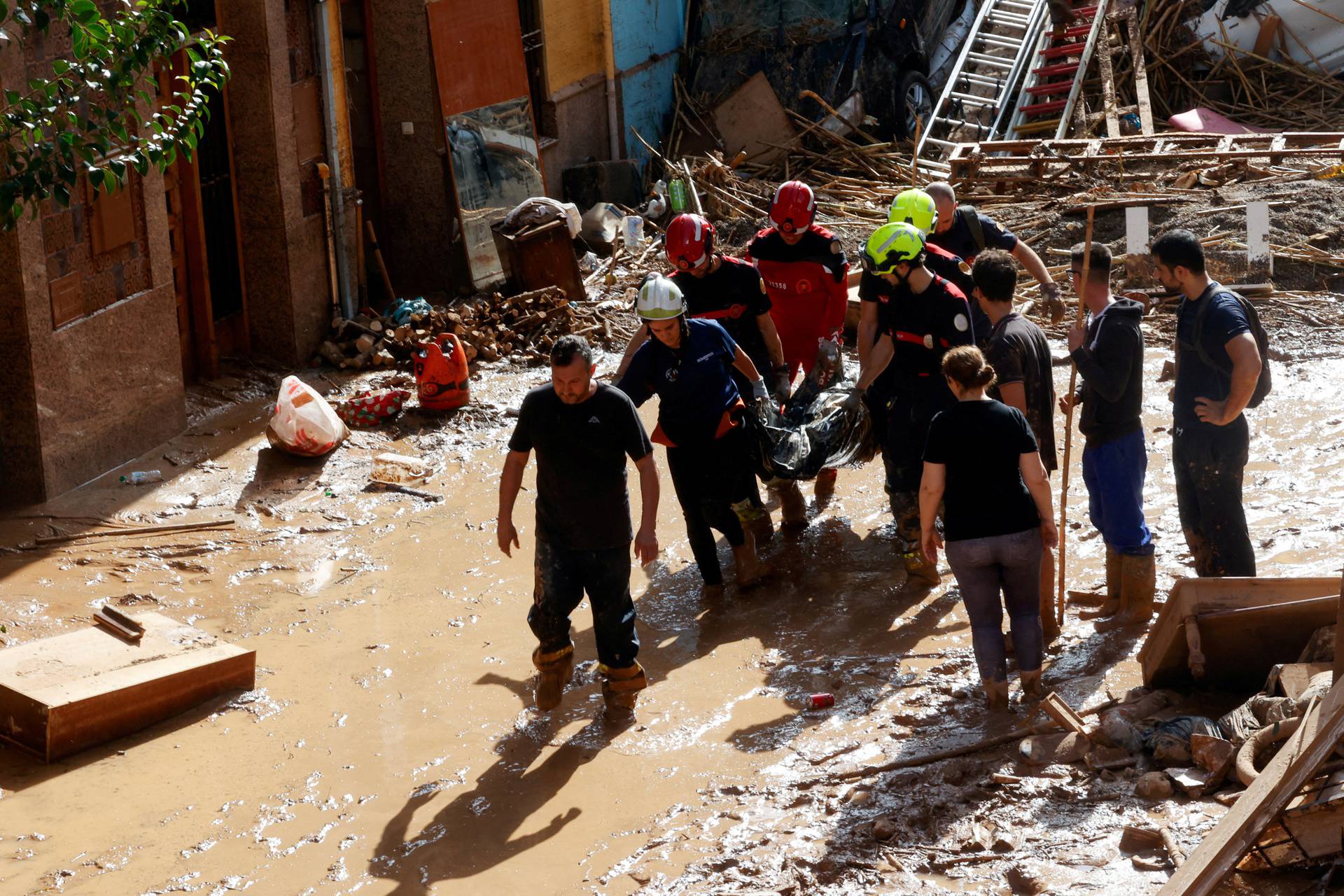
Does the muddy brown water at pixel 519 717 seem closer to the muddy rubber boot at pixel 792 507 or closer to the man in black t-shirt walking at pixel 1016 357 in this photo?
the muddy rubber boot at pixel 792 507

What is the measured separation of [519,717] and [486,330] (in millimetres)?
5931

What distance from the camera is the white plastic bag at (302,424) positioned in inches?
362

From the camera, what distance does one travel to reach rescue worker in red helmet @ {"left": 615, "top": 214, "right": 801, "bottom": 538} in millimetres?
7699

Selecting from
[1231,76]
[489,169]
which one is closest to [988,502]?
[489,169]

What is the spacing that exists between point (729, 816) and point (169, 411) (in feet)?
19.7

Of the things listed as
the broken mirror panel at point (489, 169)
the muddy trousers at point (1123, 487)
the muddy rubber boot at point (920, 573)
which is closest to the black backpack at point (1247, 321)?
the muddy trousers at point (1123, 487)

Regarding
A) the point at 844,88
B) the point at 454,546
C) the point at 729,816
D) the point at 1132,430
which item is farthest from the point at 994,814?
the point at 844,88

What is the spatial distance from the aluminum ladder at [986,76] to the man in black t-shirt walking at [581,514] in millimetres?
10971

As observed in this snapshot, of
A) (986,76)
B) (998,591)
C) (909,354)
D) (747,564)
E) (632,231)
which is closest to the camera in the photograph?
(998,591)

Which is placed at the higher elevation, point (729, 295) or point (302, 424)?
point (729, 295)

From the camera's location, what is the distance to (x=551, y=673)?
620 centimetres

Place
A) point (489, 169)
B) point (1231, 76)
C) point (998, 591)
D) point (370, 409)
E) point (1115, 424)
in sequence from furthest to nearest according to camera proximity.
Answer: point (1231, 76)
point (489, 169)
point (370, 409)
point (1115, 424)
point (998, 591)

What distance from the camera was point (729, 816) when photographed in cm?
517

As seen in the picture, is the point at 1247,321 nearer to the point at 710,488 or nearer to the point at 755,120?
the point at 710,488
